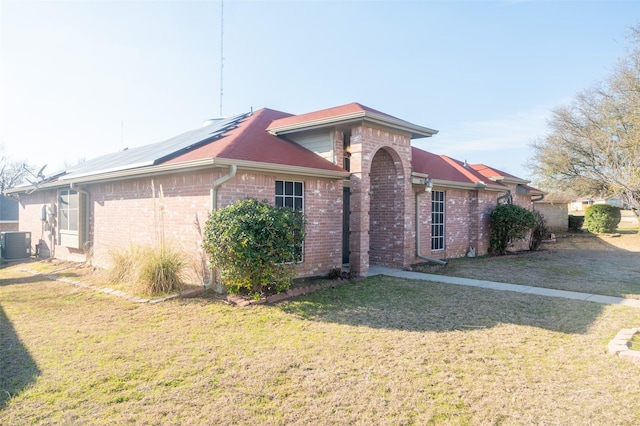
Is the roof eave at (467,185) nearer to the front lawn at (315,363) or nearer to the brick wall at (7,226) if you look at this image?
the front lawn at (315,363)

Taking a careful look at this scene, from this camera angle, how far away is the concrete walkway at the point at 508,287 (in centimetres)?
724

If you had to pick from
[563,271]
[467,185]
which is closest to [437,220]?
[467,185]

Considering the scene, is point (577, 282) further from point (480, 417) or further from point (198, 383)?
point (198, 383)

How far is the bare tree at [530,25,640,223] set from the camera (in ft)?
59.0

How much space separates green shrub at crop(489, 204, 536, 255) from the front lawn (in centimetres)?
751

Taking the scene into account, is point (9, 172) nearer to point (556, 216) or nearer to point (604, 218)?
point (556, 216)

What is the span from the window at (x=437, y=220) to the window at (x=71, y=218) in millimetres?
11339

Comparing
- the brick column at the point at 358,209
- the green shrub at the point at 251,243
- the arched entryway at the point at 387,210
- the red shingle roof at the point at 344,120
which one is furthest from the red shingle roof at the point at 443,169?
the green shrub at the point at 251,243

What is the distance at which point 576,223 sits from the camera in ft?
82.6

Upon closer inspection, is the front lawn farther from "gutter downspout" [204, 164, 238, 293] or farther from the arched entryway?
the arched entryway

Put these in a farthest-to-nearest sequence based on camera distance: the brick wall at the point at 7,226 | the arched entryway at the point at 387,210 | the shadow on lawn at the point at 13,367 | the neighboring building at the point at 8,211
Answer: the neighboring building at the point at 8,211 → the brick wall at the point at 7,226 → the arched entryway at the point at 387,210 → the shadow on lawn at the point at 13,367

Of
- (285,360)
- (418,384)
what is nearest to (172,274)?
(285,360)

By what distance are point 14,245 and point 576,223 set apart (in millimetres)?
30978

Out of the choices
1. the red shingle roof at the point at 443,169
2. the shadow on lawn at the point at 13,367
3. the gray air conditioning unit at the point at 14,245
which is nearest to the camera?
the shadow on lawn at the point at 13,367
